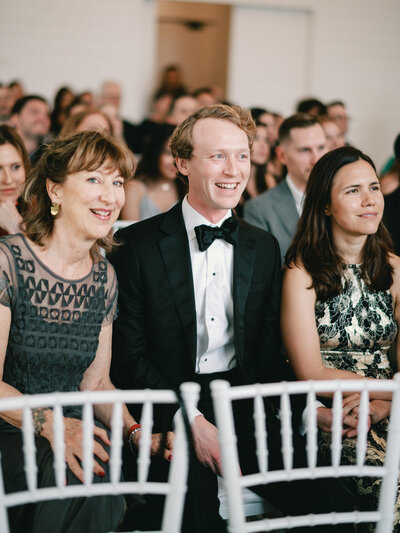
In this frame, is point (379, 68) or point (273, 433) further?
point (379, 68)

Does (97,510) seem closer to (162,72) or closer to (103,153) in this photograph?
(103,153)

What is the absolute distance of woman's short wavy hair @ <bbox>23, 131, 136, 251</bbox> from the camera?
1826 mm

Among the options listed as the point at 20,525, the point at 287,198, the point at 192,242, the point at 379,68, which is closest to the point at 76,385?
the point at 20,525

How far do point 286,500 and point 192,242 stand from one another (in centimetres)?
93

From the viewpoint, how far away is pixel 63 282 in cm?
183

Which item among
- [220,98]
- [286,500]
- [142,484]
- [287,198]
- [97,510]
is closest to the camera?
[142,484]

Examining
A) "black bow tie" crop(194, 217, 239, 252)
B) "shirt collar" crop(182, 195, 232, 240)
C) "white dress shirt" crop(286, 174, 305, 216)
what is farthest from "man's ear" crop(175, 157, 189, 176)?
"white dress shirt" crop(286, 174, 305, 216)

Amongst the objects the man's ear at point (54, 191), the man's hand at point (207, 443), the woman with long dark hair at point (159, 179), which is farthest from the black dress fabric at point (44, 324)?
the woman with long dark hair at point (159, 179)

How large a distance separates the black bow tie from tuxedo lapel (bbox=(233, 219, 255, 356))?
48 mm

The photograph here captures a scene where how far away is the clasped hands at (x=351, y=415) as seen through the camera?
1.88m

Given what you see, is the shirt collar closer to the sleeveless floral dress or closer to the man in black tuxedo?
the man in black tuxedo

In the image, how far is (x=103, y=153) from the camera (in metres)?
A: 1.84

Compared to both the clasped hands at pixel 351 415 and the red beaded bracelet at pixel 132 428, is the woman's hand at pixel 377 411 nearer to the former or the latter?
the clasped hands at pixel 351 415

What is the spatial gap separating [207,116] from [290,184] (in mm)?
1299
